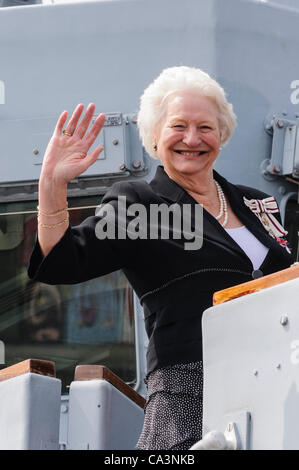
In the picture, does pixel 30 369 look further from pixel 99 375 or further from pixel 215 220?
pixel 215 220

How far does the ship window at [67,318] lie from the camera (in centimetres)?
434

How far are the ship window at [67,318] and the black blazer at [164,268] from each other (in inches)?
58.1

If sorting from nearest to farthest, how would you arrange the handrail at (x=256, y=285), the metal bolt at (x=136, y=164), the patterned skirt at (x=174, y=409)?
1. the handrail at (x=256, y=285)
2. the patterned skirt at (x=174, y=409)
3. the metal bolt at (x=136, y=164)

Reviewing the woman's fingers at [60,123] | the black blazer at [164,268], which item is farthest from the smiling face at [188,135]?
the woman's fingers at [60,123]

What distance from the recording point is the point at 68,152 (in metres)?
2.79

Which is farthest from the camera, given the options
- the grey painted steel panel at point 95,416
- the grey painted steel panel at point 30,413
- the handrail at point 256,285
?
the grey painted steel panel at point 95,416

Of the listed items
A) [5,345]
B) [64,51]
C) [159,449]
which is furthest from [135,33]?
[159,449]

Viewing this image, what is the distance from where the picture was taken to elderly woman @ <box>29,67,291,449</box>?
107 inches

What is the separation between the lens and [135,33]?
4.60 meters

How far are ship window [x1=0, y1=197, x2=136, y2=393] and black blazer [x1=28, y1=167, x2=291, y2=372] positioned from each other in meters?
1.47

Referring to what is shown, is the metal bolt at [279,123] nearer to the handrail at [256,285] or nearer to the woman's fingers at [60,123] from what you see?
the woman's fingers at [60,123]

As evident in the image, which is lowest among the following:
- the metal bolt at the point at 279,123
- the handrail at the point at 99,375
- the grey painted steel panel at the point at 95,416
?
the grey painted steel panel at the point at 95,416

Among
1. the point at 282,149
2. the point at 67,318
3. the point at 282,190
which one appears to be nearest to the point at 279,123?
the point at 282,149

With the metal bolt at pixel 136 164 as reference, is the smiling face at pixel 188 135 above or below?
below
